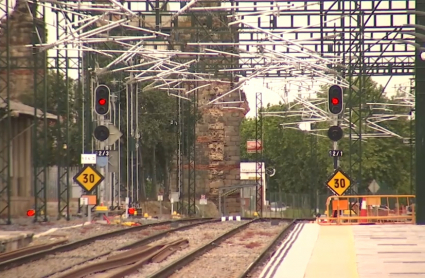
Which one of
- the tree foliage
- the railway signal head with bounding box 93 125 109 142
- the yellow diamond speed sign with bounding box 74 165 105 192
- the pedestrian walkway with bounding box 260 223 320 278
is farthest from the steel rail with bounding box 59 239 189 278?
the tree foliage

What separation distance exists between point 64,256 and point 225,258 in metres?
3.63

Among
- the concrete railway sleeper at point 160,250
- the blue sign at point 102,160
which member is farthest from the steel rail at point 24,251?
the blue sign at point 102,160

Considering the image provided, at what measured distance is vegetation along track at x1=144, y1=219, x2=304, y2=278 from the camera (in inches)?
754

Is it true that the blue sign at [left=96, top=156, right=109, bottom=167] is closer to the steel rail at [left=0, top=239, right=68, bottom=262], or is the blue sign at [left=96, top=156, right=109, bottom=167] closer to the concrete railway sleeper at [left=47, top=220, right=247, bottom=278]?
the concrete railway sleeper at [left=47, top=220, right=247, bottom=278]

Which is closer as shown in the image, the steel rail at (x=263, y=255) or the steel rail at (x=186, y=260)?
the steel rail at (x=186, y=260)

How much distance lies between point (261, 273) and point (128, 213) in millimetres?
26642

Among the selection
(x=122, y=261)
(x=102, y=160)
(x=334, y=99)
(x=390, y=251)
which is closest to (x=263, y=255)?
→ (x=390, y=251)

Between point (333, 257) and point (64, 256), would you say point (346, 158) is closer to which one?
point (64, 256)

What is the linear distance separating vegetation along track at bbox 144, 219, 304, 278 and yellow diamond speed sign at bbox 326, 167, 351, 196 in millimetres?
5306

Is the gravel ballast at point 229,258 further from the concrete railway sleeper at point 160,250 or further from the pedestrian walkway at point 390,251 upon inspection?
the pedestrian walkway at point 390,251

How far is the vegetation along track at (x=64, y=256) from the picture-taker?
19.7m

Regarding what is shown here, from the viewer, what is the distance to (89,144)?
1930 inches

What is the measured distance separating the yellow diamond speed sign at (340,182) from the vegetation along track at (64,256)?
928cm

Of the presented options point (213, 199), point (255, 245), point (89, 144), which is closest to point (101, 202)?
point (89, 144)
